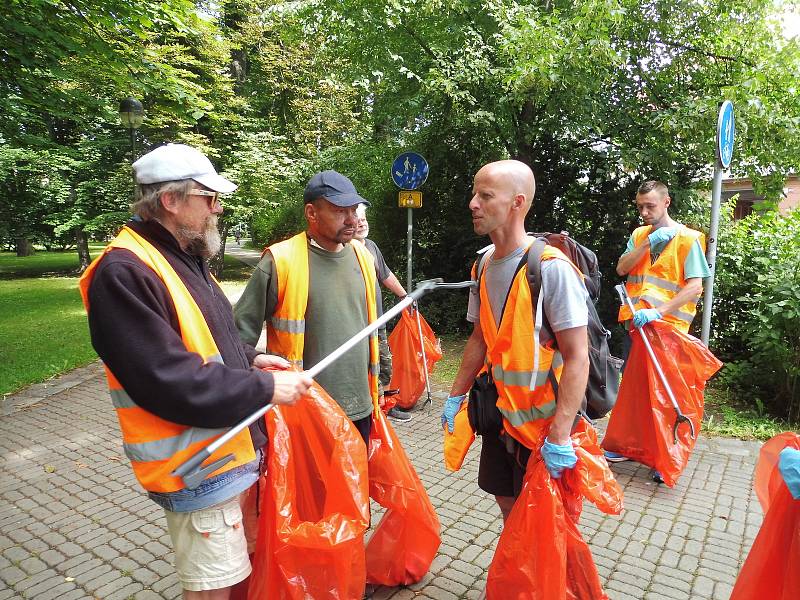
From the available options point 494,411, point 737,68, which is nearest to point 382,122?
point 737,68

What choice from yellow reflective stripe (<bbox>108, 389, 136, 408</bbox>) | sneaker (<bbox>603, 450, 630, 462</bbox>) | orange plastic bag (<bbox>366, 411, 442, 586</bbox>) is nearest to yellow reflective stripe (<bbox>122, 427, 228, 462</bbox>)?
yellow reflective stripe (<bbox>108, 389, 136, 408</bbox>)

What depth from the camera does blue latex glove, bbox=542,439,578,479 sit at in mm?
2074

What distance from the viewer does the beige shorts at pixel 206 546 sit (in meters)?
1.77

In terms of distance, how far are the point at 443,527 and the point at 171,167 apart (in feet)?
8.96

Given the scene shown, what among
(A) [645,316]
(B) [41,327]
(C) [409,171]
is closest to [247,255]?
(B) [41,327]

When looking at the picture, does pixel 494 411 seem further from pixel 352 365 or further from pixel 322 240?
pixel 322 240

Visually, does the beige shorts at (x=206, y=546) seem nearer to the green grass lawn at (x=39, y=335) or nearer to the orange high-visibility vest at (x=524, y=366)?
the orange high-visibility vest at (x=524, y=366)

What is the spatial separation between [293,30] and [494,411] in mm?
9714

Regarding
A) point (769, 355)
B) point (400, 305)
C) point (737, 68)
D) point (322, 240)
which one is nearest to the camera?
point (400, 305)

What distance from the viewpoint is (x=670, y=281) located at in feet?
13.3

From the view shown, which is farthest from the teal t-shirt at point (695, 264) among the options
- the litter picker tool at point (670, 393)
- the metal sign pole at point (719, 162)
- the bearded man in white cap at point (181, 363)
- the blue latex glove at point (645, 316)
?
the bearded man in white cap at point (181, 363)

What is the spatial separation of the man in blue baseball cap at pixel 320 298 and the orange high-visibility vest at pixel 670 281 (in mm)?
2395

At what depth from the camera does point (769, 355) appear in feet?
16.6

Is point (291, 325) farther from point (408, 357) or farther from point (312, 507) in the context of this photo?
point (408, 357)
